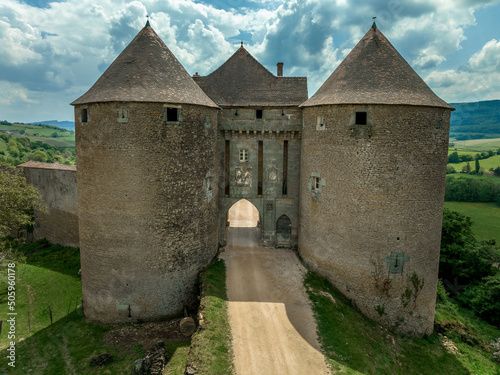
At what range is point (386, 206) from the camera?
17.6 meters

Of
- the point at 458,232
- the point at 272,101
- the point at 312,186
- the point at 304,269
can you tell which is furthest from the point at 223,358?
the point at 458,232

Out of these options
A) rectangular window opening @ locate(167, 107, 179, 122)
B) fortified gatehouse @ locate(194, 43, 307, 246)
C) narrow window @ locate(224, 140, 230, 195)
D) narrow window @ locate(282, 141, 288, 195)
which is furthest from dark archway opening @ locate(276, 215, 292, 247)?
rectangular window opening @ locate(167, 107, 179, 122)

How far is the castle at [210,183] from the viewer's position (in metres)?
17.1

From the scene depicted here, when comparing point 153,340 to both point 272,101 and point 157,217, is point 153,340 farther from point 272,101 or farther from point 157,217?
point 272,101

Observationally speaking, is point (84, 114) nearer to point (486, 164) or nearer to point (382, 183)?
point (382, 183)

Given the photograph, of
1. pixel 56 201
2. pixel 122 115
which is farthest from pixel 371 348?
pixel 56 201

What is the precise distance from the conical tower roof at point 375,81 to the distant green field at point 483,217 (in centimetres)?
3910

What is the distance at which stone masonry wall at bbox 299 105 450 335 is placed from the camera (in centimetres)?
1727

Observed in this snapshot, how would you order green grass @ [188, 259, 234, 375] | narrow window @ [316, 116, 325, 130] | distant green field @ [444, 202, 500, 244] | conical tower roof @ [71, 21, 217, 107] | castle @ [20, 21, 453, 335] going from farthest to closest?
distant green field @ [444, 202, 500, 244] < narrow window @ [316, 116, 325, 130] < castle @ [20, 21, 453, 335] < conical tower roof @ [71, 21, 217, 107] < green grass @ [188, 259, 234, 375]

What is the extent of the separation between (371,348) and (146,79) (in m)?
16.7

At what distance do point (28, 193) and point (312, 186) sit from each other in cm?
1895

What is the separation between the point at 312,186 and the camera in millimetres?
20312

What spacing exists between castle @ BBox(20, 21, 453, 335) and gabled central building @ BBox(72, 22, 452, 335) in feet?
0.19

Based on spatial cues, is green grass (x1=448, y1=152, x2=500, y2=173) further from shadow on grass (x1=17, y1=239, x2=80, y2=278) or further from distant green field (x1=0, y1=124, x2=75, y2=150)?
distant green field (x1=0, y1=124, x2=75, y2=150)
